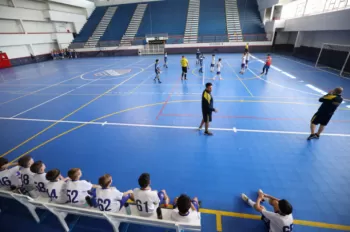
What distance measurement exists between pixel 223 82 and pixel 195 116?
637cm

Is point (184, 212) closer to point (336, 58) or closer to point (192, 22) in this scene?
point (336, 58)

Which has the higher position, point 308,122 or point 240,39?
point 240,39

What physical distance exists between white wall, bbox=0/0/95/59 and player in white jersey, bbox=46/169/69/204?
1189 inches

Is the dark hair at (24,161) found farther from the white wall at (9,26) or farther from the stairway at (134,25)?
the stairway at (134,25)

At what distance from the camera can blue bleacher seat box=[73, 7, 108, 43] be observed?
35.7 metres

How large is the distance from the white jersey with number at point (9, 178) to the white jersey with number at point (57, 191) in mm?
1106

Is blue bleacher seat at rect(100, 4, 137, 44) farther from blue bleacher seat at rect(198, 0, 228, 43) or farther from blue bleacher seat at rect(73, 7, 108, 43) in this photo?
blue bleacher seat at rect(198, 0, 228, 43)

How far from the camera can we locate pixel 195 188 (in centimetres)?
464

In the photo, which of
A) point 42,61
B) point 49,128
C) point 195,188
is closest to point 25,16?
point 42,61

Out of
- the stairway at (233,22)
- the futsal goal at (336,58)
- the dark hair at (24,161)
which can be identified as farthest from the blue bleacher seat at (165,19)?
the dark hair at (24,161)

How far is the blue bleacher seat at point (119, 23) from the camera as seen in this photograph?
35219 millimetres

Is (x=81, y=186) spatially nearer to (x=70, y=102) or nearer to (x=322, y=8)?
(x=70, y=102)

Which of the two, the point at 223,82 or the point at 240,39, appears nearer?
the point at 223,82

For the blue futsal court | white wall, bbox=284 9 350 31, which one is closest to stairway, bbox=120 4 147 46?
the blue futsal court
